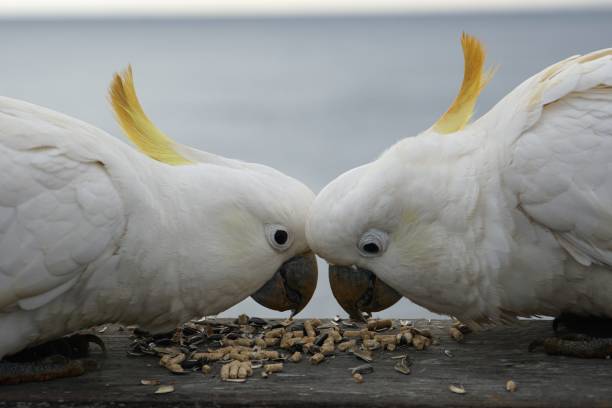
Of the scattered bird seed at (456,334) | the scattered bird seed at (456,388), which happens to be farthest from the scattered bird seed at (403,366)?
the scattered bird seed at (456,334)

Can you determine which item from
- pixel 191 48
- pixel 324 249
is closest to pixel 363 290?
pixel 324 249

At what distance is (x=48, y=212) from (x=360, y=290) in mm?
942

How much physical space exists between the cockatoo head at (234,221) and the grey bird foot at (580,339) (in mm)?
750

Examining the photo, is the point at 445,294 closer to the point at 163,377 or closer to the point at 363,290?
the point at 363,290

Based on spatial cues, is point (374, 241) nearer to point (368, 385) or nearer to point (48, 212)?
point (368, 385)

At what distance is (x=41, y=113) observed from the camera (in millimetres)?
2393

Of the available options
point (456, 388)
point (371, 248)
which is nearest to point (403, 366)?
point (456, 388)

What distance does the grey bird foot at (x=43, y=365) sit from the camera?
88.8 inches

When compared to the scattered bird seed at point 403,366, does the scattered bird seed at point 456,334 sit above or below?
above

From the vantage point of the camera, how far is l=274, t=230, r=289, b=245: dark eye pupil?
2.50m

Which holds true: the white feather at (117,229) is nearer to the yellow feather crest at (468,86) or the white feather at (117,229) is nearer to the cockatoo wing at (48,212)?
the cockatoo wing at (48,212)

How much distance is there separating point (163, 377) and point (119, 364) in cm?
23

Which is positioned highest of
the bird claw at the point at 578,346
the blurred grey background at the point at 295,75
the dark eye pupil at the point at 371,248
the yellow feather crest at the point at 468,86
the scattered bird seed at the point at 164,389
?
the blurred grey background at the point at 295,75

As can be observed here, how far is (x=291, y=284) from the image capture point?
2.61 meters
